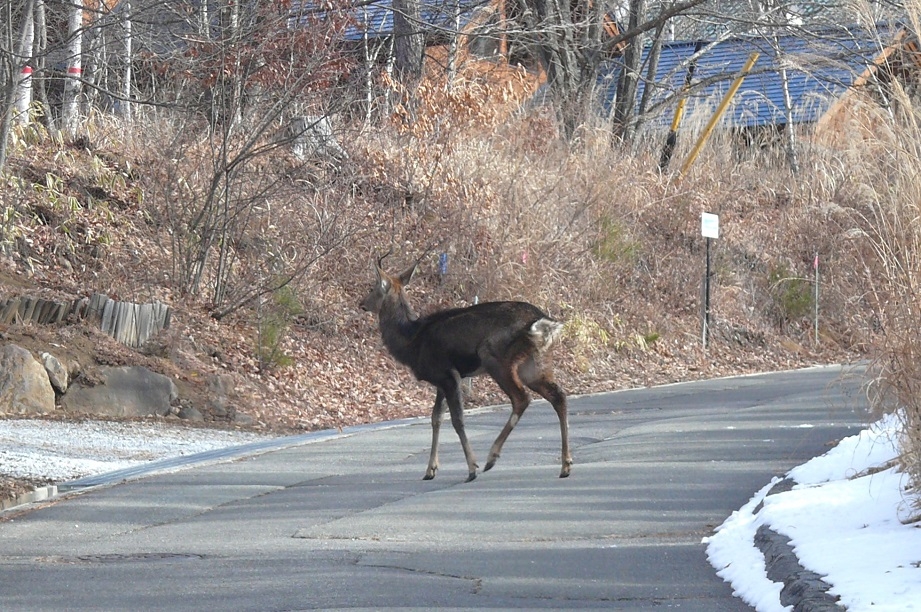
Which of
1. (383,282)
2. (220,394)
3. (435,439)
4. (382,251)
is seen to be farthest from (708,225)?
(435,439)

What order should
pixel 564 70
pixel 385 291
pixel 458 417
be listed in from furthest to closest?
pixel 564 70, pixel 385 291, pixel 458 417

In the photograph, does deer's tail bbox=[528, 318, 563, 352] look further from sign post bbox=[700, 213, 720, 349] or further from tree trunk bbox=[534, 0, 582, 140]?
tree trunk bbox=[534, 0, 582, 140]

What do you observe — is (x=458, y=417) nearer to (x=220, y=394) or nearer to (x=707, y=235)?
(x=220, y=394)

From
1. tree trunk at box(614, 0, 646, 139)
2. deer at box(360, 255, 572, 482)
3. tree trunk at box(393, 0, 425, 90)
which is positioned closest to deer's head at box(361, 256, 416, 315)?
deer at box(360, 255, 572, 482)

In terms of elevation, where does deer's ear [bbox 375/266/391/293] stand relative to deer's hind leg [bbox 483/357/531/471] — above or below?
above

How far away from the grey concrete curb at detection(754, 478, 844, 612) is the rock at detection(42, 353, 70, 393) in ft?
35.5

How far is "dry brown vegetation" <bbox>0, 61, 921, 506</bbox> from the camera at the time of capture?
20203mm

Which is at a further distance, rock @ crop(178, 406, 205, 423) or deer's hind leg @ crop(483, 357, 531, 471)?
rock @ crop(178, 406, 205, 423)

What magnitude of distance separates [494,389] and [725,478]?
381 inches

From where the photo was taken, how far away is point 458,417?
12.3m

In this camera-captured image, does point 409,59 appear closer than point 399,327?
No

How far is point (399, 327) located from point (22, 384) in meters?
5.76

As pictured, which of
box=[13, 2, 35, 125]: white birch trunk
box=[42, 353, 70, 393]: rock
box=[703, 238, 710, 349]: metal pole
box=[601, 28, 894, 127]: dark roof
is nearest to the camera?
box=[13, 2, 35, 125]: white birch trunk

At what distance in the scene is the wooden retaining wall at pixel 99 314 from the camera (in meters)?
18.1
